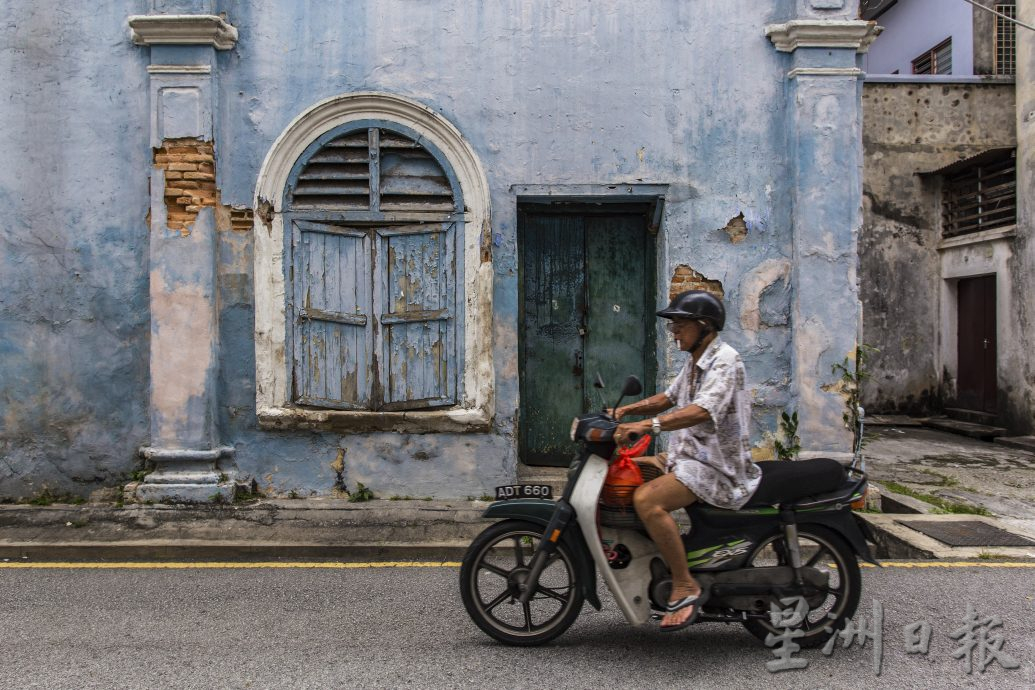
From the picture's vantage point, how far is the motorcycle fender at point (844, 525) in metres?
3.89

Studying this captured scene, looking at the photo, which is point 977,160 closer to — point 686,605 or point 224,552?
point 686,605

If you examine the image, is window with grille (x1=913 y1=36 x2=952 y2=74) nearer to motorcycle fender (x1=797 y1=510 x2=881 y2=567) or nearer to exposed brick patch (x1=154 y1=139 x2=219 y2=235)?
exposed brick patch (x1=154 y1=139 x2=219 y2=235)

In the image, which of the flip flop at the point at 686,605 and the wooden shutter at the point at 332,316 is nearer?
the flip flop at the point at 686,605

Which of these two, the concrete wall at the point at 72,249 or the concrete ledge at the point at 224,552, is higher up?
the concrete wall at the point at 72,249

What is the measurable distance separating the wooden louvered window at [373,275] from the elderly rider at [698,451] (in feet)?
11.8

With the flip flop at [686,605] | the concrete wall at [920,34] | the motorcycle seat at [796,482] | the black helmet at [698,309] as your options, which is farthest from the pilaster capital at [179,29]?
the concrete wall at [920,34]

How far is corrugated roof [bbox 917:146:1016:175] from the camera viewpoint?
12.4 meters

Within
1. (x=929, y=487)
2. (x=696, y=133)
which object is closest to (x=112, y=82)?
(x=696, y=133)

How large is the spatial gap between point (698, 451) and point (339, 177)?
4565 millimetres

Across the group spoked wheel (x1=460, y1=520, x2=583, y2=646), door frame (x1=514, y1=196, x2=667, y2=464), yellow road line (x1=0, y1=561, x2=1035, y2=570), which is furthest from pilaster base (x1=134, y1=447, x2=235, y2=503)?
spoked wheel (x1=460, y1=520, x2=583, y2=646)

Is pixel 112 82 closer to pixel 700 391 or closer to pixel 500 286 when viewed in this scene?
pixel 500 286

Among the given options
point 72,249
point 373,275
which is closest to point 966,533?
point 373,275

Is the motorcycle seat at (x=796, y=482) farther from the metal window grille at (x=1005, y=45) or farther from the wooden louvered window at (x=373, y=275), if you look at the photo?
the metal window grille at (x=1005, y=45)

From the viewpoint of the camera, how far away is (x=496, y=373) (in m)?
7.23
